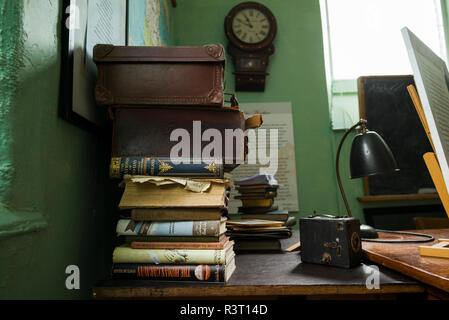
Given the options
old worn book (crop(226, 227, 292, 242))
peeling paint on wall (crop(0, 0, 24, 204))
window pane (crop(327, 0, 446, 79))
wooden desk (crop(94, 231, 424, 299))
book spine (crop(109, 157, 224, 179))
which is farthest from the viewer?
window pane (crop(327, 0, 446, 79))

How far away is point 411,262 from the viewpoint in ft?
2.31

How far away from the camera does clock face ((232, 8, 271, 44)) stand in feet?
8.19

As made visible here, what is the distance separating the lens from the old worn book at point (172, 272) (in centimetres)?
71

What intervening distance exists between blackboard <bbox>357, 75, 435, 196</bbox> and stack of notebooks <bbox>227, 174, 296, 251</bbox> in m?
1.46

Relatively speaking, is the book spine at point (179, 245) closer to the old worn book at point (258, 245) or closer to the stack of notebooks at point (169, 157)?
the stack of notebooks at point (169, 157)

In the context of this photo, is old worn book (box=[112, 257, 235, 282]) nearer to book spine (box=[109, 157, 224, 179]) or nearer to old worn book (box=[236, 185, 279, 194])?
book spine (box=[109, 157, 224, 179])

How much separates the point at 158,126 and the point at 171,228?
293 mm

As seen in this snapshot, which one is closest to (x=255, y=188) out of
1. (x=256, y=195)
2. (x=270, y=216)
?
(x=256, y=195)

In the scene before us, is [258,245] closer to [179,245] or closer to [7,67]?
[179,245]

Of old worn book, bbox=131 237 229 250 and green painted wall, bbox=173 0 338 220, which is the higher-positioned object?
green painted wall, bbox=173 0 338 220

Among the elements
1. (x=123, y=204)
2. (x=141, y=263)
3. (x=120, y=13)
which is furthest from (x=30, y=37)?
(x=120, y=13)

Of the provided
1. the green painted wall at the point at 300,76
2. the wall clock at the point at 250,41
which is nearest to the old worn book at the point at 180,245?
the green painted wall at the point at 300,76

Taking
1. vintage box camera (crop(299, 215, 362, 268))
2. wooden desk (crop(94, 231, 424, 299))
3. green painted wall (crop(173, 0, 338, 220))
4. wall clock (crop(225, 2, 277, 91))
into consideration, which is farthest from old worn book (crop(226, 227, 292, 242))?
wall clock (crop(225, 2, 277, 91))
